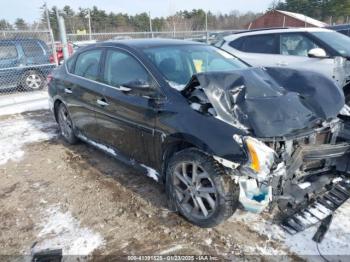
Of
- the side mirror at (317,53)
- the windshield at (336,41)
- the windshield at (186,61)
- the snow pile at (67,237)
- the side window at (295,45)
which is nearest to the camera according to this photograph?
the snow pile at (67,237)

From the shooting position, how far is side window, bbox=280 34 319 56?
6.84 m

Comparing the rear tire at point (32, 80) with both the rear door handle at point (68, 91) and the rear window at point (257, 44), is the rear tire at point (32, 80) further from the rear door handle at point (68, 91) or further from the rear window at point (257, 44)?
the rear window at point (257, 44)

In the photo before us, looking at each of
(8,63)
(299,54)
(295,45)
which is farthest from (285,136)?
(8,63)

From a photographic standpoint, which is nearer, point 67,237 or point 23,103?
point 67,237

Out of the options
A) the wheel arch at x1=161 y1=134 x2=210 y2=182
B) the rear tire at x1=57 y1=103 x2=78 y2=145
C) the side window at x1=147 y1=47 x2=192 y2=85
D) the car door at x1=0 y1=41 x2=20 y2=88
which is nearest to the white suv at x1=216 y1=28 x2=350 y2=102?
the side window at x1=147 y1=47 x2=192 y2=85

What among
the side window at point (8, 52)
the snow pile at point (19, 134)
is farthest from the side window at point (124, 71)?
the side window at point (8, 52)

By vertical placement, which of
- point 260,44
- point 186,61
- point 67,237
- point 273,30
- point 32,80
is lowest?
point 67,237

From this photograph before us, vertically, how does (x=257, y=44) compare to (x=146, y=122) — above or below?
above

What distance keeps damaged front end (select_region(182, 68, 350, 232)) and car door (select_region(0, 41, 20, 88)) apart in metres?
8.23

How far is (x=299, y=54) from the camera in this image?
22.7 feet

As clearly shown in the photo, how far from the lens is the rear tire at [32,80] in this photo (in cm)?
1017

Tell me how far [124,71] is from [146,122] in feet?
2.54

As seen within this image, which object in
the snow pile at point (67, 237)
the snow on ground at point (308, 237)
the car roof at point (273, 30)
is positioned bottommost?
the snow pile at point (67, 237)

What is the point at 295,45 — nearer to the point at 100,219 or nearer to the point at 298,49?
→ the point at 298,49
